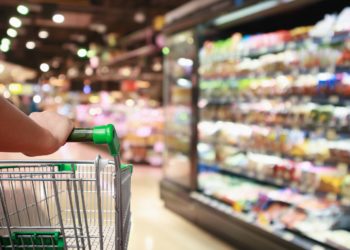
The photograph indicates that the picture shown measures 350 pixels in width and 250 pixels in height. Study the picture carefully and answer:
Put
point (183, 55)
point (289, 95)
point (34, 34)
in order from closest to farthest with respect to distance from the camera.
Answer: point (289, 95), point (183, 55), point (34, 34)

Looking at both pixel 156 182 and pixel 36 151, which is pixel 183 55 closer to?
pixel 156 182

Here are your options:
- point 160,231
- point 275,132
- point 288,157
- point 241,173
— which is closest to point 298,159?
point 288,157

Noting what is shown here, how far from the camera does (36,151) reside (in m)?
1.10

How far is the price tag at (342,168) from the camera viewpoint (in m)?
3.44

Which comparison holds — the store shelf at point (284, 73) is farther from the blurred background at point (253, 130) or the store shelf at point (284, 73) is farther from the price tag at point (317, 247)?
the price tag at point (317, 247)

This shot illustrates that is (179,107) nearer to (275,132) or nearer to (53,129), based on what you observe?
(275,132)

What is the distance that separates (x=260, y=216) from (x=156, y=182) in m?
3.57

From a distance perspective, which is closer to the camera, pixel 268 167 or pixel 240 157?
pixel 268 167

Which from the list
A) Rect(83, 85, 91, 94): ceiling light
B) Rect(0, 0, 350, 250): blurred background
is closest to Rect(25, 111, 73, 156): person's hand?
Rect(0, 0, 350, 250): blurred background

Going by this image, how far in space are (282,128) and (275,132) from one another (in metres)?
0.19

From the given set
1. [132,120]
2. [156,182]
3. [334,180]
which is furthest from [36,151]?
[132,120]

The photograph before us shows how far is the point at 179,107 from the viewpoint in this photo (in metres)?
5.74

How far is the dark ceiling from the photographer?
8775mm

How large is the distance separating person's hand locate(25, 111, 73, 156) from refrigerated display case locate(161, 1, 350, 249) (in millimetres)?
2633
